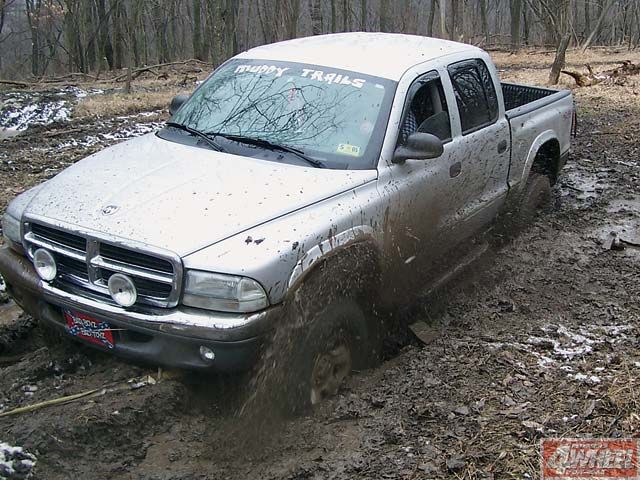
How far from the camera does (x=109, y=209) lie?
11.9 ft

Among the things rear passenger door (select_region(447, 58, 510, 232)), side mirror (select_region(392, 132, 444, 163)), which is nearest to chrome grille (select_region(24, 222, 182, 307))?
side mirror (select_region(392, 132, 444, 163))

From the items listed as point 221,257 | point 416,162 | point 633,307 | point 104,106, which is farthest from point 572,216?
point 104,106

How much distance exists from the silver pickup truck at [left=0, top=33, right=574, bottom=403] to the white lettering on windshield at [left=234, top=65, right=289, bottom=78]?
0.02 meters

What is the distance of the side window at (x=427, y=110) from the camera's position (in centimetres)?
458

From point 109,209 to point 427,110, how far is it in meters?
2.35

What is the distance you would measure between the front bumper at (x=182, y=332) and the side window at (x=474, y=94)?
2.56m

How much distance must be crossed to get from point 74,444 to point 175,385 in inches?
22.3

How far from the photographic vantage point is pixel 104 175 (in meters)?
4.09

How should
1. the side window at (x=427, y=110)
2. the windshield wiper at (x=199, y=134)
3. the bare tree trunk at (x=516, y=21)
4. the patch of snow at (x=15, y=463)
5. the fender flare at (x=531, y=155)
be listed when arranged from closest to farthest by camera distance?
the patch of snow at (x=15, y=463) → the windshield wiper at (x=199, y=134) → the side window at (x=427, y=110) → the fender flare at (x=531, y=155) → the bare tree trunk at (x=516, y=21)

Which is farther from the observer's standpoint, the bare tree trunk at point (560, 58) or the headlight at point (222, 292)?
the bare tree trunk at point (560, 58)

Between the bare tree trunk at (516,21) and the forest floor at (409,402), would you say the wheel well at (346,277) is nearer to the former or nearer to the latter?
the forest floor at (409,402)

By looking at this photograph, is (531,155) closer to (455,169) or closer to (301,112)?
(455,169)

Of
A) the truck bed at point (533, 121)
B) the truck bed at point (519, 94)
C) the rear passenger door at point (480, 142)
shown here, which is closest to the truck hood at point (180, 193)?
the rear passenger door at point (480, 142)

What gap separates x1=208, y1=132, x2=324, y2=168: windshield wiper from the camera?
4176 millimetres
